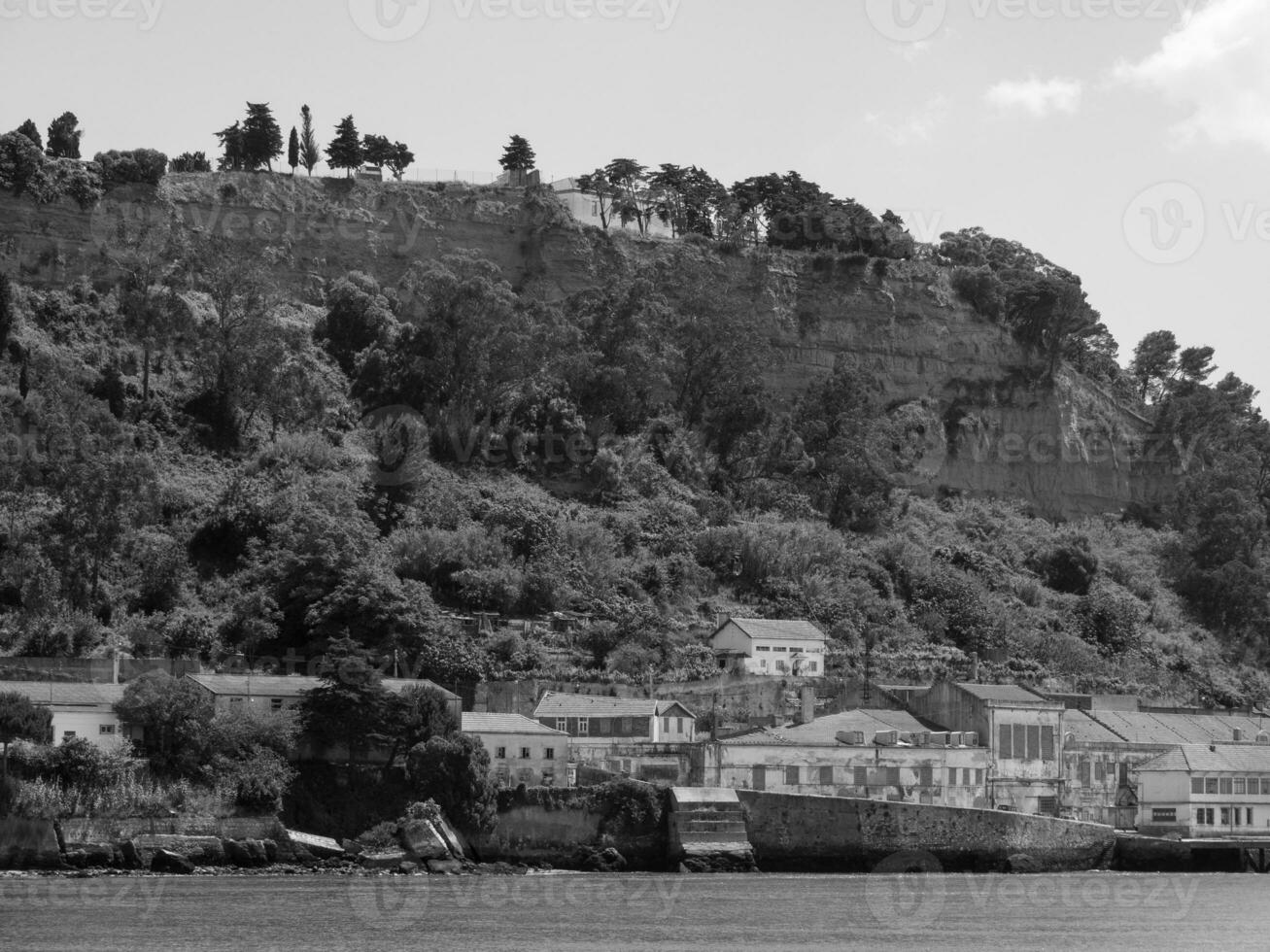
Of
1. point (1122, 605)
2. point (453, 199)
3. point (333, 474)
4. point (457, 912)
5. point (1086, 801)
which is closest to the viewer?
point (457, 912)

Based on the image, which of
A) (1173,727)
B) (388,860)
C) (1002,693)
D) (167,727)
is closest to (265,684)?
(167,727)

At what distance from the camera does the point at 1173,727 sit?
84312 millimetres

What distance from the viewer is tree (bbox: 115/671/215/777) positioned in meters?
66.6

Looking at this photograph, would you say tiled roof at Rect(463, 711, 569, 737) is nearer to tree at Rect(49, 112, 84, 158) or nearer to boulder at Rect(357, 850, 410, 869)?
boulder at Rect(357, 850, 410, 869)

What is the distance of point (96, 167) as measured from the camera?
9962 centimetres

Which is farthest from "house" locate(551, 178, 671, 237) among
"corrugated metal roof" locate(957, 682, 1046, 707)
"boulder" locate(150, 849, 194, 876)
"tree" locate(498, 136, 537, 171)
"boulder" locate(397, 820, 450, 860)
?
"boulder" locate(150, 849, 194, 876)

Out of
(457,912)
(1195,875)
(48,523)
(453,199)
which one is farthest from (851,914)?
(453,199)

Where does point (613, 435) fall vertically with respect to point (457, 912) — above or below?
above

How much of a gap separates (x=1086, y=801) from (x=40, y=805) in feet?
120

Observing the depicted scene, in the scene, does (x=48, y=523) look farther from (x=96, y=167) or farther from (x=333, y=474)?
(x=96, y=167)

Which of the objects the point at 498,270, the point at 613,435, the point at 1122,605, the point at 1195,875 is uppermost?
the point at 498,270

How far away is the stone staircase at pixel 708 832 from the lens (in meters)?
69.1

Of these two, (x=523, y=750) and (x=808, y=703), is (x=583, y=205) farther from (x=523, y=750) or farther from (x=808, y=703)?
(x=523, y=750)

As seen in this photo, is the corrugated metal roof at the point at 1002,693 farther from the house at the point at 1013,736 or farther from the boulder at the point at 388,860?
the boulder at the point at 388,860
